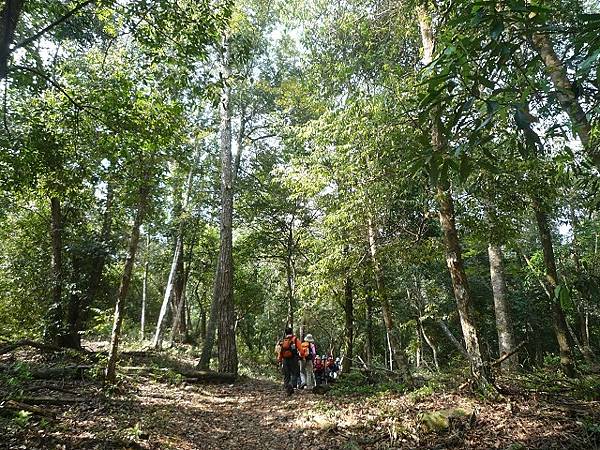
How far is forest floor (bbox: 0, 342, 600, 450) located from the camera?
4781 millimetres

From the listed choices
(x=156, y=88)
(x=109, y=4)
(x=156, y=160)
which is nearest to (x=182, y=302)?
(x=156, y=160)

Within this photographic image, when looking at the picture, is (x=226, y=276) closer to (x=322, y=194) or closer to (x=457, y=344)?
(x=322, y=194)

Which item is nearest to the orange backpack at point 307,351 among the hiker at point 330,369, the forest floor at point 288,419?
the forest floor at point 288,419

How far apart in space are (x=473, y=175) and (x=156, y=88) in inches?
247

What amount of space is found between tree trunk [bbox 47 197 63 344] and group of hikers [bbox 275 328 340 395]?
6.17 meters

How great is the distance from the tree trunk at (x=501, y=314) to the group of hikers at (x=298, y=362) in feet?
17.7

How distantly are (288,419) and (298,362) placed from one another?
4.12 metres

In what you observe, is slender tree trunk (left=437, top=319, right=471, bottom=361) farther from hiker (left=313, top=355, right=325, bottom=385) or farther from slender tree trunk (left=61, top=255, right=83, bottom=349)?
slender tree trunk (left=61, top=255, right=83, bottom=349)

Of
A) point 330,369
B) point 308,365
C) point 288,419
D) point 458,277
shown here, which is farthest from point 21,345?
point 330,369

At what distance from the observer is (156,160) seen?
8.30 metres

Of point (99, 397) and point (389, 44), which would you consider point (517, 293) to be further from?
point (99, 397)

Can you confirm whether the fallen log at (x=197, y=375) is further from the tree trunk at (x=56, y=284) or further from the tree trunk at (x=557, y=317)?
the tree trunk at (x=557, y=317)

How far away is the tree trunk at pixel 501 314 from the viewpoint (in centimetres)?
938

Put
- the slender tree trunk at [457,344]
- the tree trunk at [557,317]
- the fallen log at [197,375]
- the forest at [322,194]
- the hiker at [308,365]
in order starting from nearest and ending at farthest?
the forest at [322,194], the slender tree trunk at [457,344], the tree trunk at [557,317], the fallen log at [197,375], the hiker at [308,365]
